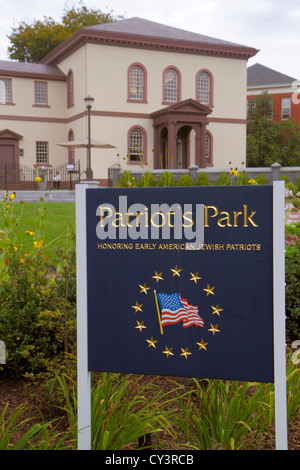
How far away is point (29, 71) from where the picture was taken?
34.2 metres

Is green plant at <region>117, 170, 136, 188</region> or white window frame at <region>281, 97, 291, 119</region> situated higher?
white window frame at <region>281, 97, 291, 119</region>

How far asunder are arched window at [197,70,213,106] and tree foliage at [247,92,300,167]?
1154 cm

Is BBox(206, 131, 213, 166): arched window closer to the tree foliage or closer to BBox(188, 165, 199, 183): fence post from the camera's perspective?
BBox(188, 165, 199, 183): fence post

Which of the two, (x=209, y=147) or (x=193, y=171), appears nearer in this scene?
(x=193, y=171)

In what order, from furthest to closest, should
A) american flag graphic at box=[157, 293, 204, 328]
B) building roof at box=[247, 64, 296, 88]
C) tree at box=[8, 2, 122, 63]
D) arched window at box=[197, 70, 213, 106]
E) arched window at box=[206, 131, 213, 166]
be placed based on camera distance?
1. building roof at box=[247, 64, 296, 88]
2. tree at box=[8, 2, 122, 63]
3. arched window at box=[206, 131, 213, 166]
4. arched window at box=[197, 70, 213, 106]
5. american flag graphic at box=[157, 293, 204, 328]

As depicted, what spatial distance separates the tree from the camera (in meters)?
44.4

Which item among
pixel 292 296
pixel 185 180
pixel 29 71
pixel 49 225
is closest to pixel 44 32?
pixel 29 71

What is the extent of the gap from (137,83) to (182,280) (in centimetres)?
3112

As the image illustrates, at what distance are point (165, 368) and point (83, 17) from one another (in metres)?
48.0

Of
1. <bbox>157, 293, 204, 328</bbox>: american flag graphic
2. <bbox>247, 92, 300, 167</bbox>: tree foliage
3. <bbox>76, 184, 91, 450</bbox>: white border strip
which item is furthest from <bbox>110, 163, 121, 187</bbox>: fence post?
<bbox>157, 293, 204, 328</bbox>: american flag graphic

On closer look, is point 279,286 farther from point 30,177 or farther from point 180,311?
point 30,177

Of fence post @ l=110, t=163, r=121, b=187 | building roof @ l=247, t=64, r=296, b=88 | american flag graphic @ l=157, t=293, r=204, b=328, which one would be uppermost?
building roof @ l=247, t=64, r=296, b=88

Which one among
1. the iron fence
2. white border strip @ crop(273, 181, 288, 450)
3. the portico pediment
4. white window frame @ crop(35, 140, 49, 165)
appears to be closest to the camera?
white border strip @ crop(273, 181, 288, 450)

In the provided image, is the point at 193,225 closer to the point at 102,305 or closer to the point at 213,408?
the point at 102,305
